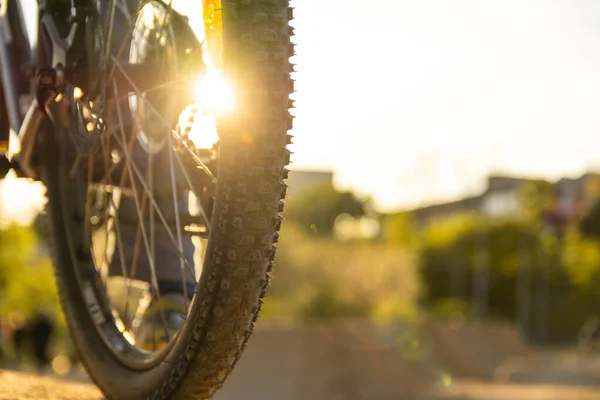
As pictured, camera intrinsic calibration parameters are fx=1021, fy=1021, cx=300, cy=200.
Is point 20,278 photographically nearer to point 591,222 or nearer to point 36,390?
point 36,390

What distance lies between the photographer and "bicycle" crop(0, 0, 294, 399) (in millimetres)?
2287

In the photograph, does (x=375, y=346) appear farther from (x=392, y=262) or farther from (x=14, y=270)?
(x=392, y=262)

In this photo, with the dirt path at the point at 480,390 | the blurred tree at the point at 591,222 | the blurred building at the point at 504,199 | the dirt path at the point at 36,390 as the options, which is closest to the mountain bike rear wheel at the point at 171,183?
the dirt path at the point at 36,390

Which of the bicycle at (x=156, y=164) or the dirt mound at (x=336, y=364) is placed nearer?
the bicycle at (x=156, y=164)

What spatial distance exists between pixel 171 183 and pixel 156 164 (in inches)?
6.1

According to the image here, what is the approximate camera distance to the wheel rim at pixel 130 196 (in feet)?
8.87

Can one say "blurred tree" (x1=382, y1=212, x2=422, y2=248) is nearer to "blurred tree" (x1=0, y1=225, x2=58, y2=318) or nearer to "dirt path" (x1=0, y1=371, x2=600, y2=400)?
"blurred tree" (x1=0, y1=225, x2=58, y2=318)

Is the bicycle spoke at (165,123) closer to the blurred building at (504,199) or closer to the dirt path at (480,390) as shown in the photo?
the dirt path at (480,390)

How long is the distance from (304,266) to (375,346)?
75.0ft

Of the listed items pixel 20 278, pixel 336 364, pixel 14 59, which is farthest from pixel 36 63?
pixel 20 278

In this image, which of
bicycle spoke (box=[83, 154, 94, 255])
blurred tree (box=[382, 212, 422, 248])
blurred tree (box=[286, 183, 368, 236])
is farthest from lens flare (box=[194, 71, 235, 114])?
blurred tree (box=[382, 212, 422, 248])

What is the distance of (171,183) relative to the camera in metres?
2.90

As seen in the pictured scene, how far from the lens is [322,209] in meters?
61.9

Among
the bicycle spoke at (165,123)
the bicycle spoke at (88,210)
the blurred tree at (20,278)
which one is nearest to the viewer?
the bicycle spoke at (165,123)
